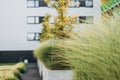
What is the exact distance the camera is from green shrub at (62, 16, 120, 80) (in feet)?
14.5

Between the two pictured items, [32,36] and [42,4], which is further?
[42,4]

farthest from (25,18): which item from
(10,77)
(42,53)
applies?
(42,53)

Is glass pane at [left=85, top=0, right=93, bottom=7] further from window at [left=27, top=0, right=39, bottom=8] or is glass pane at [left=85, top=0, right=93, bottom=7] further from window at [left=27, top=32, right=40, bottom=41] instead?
window at [left=27, top=32, right=40, bottom=41]

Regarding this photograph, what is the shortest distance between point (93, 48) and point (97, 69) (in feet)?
0.83

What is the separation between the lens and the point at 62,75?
34.0 feet

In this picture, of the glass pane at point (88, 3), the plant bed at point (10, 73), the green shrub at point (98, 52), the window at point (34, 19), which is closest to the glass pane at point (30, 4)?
the window at point (34, 19)

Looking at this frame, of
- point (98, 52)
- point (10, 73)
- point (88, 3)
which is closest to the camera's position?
point (98, 52)

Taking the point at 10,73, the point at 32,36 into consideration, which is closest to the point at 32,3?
the point at 32,36

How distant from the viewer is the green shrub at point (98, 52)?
443 cm

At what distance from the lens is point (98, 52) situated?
14.9 ft

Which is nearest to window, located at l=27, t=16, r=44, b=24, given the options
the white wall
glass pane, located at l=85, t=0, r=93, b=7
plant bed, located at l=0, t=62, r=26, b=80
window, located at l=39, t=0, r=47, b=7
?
the white wall

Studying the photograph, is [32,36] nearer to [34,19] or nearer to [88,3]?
[34,19]

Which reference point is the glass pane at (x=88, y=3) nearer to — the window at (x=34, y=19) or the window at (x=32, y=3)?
the window at (x=34, y=19)

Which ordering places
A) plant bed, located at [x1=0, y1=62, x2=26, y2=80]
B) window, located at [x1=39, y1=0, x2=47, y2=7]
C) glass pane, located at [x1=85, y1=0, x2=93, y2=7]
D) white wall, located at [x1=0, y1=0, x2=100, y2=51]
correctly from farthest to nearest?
glass pane, located at [x1=85, y1=0, x2=93, y2=7]
window, located at [x1=39, y1=0, x2=47, y2=7]
white wall, located at [x1=0, y1=0, x2=100, y2=51]
plant bed, located at [x1=0, y1=62, x2=26, y2=80]
